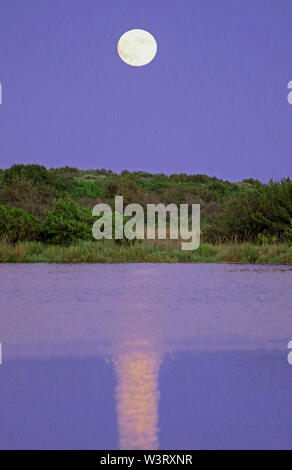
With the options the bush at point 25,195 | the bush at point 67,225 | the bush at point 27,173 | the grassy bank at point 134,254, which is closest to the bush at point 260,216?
the grassy bank at point 134,254

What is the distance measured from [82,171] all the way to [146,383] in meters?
54.2

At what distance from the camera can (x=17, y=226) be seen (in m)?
20.1

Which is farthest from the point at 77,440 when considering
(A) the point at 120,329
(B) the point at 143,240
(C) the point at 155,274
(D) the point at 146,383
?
(B) the point at 143,240

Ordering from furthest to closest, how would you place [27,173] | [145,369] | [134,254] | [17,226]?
[27,173], [17,226], [134,254], [145,369]

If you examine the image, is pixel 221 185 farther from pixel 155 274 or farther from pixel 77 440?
pixel 77 440

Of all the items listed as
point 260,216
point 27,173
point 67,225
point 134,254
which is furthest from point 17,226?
point 27,173

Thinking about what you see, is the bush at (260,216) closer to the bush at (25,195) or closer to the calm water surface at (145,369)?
the calm water surface at (145,369)

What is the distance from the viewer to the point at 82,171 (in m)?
58.6

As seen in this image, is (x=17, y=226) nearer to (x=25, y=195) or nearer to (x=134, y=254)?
(x=134, y=254)

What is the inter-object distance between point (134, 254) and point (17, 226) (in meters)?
3.75

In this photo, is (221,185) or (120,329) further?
(221,185)

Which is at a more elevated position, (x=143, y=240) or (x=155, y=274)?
(x=143, y=240)

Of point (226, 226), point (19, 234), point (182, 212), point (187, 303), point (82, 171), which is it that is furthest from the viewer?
point (82, 171)
